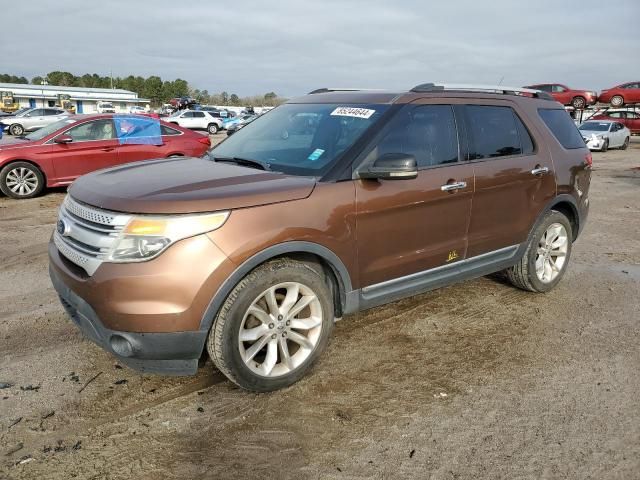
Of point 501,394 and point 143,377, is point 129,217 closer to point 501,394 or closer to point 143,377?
point 143,377

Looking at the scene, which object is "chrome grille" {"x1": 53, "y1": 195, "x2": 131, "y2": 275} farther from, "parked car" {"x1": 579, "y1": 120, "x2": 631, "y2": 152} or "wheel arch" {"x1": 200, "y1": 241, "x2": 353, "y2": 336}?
"parked car" {"x1": 579, "y1": 120, "x2": 631, "y2": 152}

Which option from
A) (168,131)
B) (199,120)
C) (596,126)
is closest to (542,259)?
(168,131)

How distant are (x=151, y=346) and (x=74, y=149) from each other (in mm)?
8055

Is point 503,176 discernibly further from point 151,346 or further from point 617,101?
point 617,101

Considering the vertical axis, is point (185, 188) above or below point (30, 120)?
above

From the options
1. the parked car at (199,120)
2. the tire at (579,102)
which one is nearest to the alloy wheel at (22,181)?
the tire at (579,102)

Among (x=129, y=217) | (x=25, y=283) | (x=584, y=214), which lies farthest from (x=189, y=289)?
(x=584, y=214)

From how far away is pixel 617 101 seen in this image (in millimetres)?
28172

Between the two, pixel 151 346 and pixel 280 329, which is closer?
pixel 151 346

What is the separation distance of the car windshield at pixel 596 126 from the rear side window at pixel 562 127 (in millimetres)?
21976

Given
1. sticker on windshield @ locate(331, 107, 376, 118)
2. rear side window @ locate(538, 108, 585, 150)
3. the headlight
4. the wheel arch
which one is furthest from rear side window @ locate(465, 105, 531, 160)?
the headlight

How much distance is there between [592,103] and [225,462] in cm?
2992

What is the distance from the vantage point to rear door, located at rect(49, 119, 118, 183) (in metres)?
9.52

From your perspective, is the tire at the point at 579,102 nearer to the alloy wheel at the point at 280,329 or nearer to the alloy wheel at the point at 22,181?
the alloy wheel at the point at 22,181
